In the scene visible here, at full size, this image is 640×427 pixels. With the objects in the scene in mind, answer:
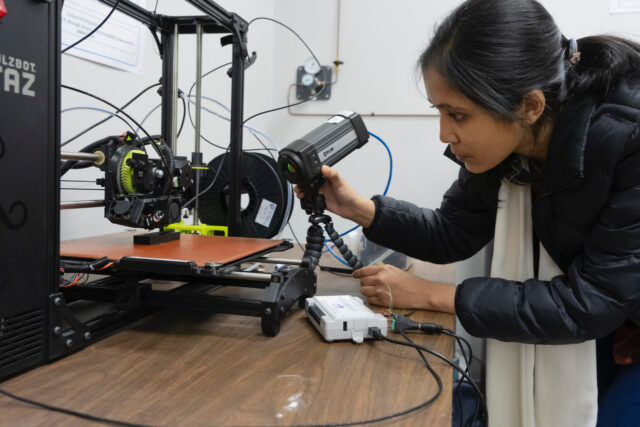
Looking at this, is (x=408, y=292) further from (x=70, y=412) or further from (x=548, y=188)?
(x=70, y=412)

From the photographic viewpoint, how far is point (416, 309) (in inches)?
34.7

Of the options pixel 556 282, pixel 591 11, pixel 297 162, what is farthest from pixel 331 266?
pixel 591 11

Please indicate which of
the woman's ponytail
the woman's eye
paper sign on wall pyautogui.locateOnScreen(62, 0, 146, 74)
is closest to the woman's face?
the woman's eye

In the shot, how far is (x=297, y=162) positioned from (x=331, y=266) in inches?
18.5

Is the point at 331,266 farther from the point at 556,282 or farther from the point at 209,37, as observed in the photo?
the point at 209,37

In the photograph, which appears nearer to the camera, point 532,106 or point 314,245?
point 532,106

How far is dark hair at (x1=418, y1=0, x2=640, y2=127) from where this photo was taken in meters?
Result: 0.72

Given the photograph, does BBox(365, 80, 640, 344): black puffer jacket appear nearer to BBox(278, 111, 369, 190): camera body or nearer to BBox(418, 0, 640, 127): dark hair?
BBox(418, 0, 640, 127): dark hair

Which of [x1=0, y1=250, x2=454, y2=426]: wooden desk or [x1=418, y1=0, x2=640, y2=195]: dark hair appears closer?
[x1=0, y1=250, x2=454, y2=426]: wooden desk

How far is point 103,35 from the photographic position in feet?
4.17

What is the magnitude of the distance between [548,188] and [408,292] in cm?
32

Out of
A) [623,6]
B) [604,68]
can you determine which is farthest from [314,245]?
[623,6]

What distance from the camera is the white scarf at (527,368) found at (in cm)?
88

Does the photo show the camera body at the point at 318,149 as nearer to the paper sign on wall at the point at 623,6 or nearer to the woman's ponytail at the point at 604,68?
the woman's ponytail at the point at 604,68
